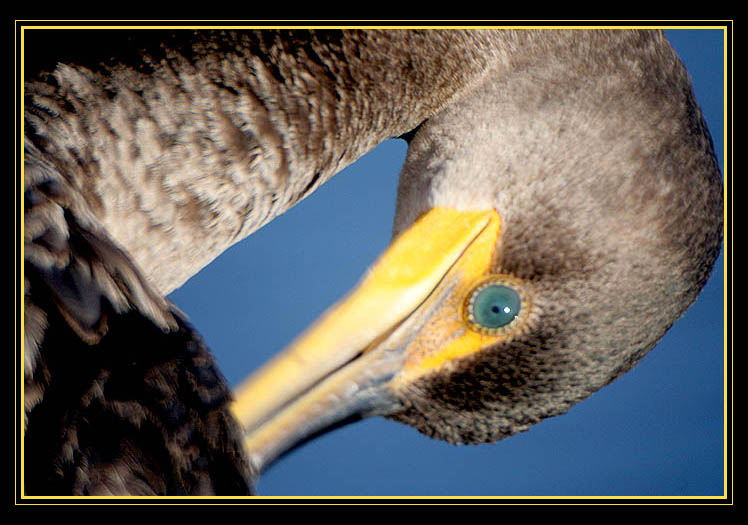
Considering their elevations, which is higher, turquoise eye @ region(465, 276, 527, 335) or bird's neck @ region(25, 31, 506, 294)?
bird's neck @ region(25, 31, 506, 294)

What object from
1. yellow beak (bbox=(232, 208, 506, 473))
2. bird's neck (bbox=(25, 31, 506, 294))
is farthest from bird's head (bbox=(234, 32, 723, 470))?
bird's neck (bbox=(25, 31, 506, 294))

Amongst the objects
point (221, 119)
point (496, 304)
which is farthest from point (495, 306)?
point (221, 119)

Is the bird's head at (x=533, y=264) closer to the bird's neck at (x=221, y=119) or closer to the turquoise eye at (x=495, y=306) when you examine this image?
the turquoise eye at (x=495, y=306)

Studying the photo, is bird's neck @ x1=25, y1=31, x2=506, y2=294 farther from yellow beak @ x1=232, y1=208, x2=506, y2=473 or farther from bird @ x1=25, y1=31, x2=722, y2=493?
yellow beak @ x1=232, y1=208, x2=506, y2=473

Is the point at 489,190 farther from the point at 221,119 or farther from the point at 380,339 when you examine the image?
the point at 221,119

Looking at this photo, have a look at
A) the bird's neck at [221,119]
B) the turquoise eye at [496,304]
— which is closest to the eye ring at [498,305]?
the turquoise eye at [496,304]

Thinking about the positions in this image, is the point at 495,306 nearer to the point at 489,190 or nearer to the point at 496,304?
the point at 496,304

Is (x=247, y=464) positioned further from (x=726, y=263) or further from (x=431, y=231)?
(x=726, y=263)

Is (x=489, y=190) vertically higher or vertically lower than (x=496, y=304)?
higher

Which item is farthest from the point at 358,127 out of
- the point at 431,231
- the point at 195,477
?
the point at 195,477
